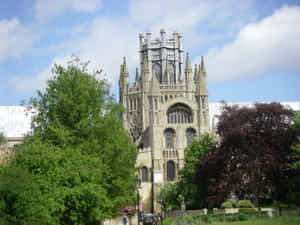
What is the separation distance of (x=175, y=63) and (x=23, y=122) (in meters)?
37.1

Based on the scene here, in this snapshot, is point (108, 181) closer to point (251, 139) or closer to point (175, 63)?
point (251, 139)

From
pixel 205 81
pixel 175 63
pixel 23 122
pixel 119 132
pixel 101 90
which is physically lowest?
pixel 119 132

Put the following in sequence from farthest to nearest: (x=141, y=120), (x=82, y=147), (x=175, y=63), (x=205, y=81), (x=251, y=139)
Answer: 1. (x=175, y=63)
2. (x=141, y=120)
3. (x=205, y=81)
4. (x=251, y=139)
5. (x=82, y=147)

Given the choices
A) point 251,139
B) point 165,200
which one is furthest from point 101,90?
point 165,200

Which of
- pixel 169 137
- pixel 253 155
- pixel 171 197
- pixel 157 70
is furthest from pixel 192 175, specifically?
pixel 157 70

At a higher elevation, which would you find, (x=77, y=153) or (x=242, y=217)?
(x=77, y=153)

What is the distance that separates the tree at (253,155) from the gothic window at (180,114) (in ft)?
110

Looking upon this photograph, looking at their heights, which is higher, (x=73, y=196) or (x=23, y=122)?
(x=23, y=122)

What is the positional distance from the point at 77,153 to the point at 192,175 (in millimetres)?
26789

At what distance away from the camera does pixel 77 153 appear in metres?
28.4

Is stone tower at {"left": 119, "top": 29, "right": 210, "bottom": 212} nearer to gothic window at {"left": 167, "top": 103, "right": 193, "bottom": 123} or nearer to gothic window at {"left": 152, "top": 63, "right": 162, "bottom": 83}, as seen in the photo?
gothic window at {"left": 167, "top": 103, "right": 193, "bottom": 123}

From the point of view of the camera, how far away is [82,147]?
29719mm

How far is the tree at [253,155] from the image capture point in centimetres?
4269

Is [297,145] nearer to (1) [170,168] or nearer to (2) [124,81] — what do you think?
(1) [170,168]
